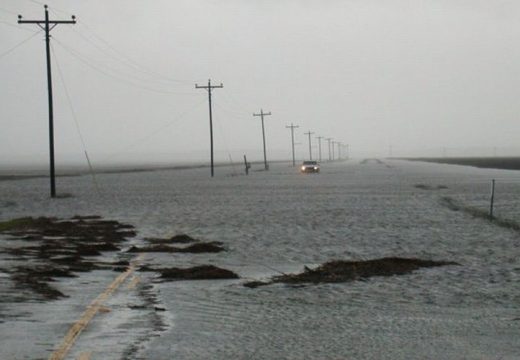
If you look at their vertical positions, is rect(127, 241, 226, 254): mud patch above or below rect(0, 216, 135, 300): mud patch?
below

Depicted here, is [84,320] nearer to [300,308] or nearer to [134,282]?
[300,308]

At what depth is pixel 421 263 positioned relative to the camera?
15.9m

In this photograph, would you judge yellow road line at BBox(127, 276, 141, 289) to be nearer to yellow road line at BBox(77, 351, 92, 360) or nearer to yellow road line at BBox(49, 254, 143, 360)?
yellow road line at BBox(49, 254, 143, 360)

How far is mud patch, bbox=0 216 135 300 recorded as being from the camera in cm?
1388

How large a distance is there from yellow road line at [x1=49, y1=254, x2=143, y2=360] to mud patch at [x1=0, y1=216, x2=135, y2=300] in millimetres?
761

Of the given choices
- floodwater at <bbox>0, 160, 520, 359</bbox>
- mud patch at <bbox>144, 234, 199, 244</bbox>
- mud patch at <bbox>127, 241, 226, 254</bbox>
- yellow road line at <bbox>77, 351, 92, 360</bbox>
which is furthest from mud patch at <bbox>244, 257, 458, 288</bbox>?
mud patch at <bbox>144, 234, 199, 244</bbox>

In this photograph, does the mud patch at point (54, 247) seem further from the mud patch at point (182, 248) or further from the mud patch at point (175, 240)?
the mud patch at point (175, 240)

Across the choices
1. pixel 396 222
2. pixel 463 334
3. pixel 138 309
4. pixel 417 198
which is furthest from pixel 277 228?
pixel 417 198

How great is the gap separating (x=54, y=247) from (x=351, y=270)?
8067 millimetres

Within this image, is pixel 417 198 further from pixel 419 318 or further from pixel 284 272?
pixel 419 318

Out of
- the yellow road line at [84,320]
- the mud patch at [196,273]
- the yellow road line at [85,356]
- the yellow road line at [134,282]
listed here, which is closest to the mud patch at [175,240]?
the mud patch at [196,273]

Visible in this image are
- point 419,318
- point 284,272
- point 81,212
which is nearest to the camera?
point 419,318

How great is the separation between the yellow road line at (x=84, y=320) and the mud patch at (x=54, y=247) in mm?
761

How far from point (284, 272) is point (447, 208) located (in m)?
20.7
